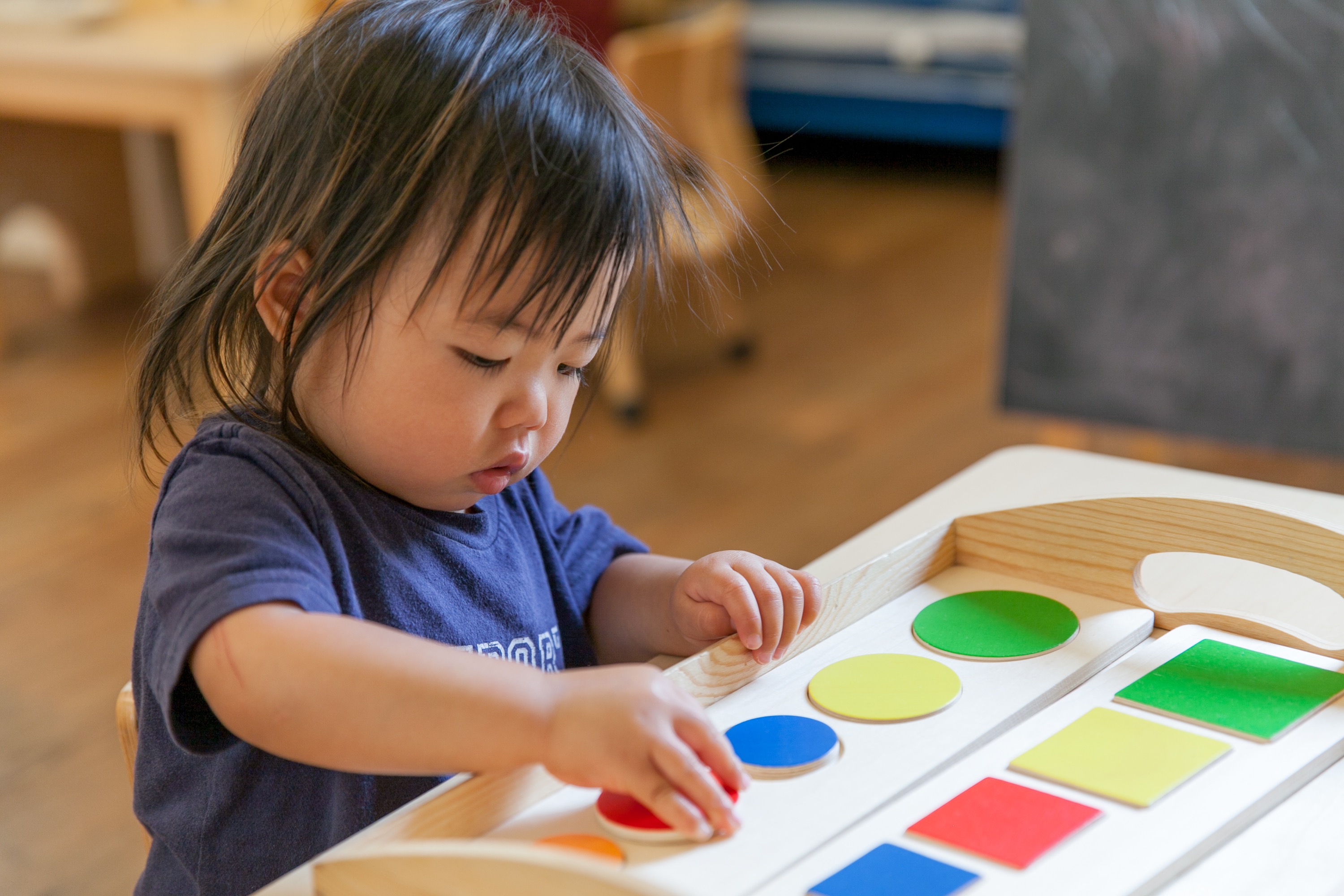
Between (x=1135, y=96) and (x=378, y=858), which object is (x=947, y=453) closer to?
(x=1135, y=96)

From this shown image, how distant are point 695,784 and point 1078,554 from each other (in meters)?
0.30

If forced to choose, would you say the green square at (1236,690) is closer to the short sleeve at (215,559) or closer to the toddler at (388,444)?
the toddler at (388,444)

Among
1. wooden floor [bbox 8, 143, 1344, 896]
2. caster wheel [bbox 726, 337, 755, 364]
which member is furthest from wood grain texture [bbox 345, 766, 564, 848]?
caster wheel [bbox 726, 337, 755, 364]

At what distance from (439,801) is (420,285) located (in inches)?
8.4

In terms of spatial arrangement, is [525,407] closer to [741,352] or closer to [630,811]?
[630,811]

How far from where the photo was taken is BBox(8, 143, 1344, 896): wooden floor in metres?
1.52

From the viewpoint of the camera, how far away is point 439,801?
0.49 m

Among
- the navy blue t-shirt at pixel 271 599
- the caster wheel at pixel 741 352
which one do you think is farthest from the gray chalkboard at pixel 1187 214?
the navy blue t-shirt at pixel 271 599

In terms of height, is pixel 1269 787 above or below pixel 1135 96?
below

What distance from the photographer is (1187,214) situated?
5.82ft

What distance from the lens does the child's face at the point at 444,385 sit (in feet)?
1.89

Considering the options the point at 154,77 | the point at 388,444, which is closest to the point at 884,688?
the point at 388,444

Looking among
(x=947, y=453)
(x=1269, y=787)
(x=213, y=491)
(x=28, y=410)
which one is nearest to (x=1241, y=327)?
(x=947, y=453)

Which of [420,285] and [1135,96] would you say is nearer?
[420,285]
